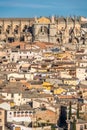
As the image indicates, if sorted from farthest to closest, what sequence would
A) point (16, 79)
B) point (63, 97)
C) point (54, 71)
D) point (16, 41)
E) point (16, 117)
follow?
point (16, 41), point (54, 71), point (16, 79), point (63, 97), point (16, 117)

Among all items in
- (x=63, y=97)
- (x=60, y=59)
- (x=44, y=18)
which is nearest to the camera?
(x=63, y=97)

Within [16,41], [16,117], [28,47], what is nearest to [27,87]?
[16,117]

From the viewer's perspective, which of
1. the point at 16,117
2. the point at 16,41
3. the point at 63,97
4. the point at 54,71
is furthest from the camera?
the point at 16,41

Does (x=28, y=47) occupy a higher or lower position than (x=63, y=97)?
higher

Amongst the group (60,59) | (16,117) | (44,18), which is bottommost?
(16,117)

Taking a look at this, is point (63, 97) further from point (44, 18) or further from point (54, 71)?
point (44, 18)

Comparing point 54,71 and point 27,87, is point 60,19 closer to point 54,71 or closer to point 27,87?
point 54,71

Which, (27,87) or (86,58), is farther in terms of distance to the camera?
(86,58)

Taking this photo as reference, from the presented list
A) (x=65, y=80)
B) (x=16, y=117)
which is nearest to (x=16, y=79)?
(x=65, y=80)

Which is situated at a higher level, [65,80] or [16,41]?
[16,41]
